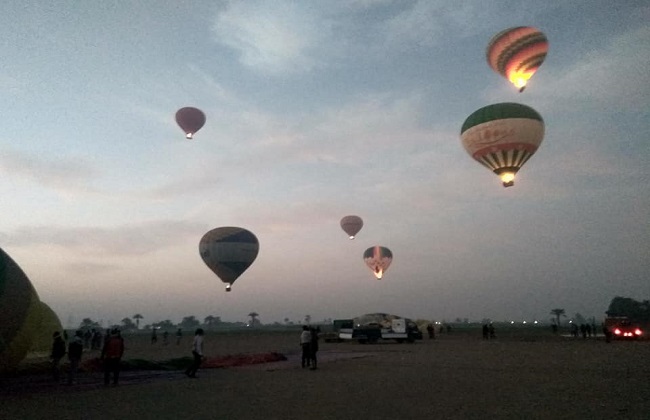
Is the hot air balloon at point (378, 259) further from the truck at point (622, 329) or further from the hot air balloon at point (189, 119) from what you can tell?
the hot air balloon at point (189, 119)

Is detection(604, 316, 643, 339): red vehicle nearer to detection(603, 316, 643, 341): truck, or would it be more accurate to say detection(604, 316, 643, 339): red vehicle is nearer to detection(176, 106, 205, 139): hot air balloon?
detection(603, 316, 643, 341): truck

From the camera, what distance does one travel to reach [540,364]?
55.9 feet

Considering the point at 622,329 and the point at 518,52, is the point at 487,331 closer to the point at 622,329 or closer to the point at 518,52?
the point at 622,329

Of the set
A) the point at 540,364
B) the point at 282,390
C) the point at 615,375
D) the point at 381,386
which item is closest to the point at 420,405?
the point at 381,386

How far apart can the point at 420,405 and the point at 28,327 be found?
36.4 ft

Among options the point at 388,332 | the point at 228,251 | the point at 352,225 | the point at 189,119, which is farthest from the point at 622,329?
the point at 189,119

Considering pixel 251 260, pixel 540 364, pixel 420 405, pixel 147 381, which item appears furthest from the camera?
pixel 251 260

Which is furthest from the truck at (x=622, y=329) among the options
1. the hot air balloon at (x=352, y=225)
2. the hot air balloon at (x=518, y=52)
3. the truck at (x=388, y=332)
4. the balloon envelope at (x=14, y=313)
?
the balloon envelope at (x=14, y=313)

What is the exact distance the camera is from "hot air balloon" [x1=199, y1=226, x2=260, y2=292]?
121 ft

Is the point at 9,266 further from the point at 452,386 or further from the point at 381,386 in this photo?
the point at 452,386

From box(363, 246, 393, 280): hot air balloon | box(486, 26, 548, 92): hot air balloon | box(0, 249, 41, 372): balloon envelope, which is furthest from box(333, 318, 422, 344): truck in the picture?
box(0, 249, 41, 372): balloon envelope

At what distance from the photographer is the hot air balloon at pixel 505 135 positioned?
2911 centimetres

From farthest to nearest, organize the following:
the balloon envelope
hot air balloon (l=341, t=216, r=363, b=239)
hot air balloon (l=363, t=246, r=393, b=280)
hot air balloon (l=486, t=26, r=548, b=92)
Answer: hot air balloon (l=341, t=216, r=363, b=239) → hot air balloon (l=363, t=246, r=393, b=280) → hot air balloon (l=486, t=26, r=548, b=92) → the balloon envelope

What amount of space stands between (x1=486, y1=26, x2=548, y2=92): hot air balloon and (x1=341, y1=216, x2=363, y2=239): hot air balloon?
86.0 ft
